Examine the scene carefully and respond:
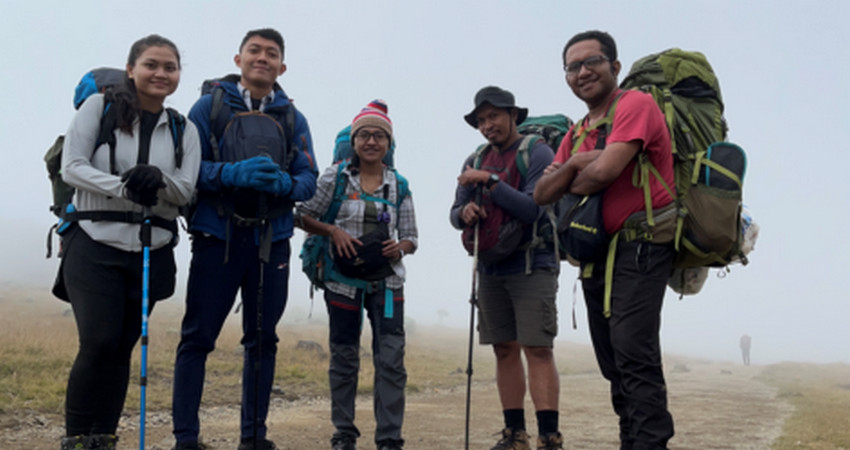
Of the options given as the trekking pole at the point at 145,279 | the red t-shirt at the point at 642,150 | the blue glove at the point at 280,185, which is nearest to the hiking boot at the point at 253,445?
the trekking pole at the point at 145,279

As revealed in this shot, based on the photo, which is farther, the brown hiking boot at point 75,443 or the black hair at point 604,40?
the black hair at point 604,40

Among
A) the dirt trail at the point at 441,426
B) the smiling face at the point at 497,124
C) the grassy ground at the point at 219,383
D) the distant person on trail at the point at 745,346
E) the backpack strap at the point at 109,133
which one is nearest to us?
the backpack strap at the point at 109,133

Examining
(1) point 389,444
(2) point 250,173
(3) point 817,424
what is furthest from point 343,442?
(3) point 817,424

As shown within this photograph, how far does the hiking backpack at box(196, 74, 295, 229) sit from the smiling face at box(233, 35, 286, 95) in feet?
0.69

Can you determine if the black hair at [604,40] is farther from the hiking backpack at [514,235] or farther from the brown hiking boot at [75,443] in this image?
the brown hiking boot at [75,443]

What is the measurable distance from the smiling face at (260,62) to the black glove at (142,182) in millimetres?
1349

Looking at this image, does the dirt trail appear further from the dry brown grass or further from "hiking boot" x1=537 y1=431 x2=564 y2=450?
"hiking boot" x1=537 y1=431 x2=564 y2=450

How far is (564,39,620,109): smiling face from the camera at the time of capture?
4.34 metres

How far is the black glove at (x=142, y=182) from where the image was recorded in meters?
3.90

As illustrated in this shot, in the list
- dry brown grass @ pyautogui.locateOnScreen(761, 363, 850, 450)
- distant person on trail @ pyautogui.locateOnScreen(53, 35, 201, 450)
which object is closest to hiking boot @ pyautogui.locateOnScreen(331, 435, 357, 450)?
distant person on trail @ pyautogui.locateOnScreen(53, 35, 201, 450)

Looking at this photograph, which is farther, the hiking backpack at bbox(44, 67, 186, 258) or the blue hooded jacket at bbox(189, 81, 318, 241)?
the blue hooded jacket at bbox(189, 81, 318, 241)

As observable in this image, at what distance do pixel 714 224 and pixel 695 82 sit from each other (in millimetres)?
972

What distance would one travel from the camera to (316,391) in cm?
1173

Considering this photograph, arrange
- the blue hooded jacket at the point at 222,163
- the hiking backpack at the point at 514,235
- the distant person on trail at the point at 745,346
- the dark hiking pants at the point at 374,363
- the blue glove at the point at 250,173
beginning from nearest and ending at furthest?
the blue glove at the point at 250,173 → the blue hooded jacket at the point at 222,163 → the dark hiking pants at the point at 374,363 → the hiking backpack at the point at 514,235 → the distant person on trail at the point at 745,346
